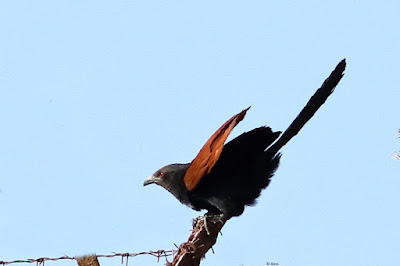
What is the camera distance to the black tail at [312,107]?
2990mm

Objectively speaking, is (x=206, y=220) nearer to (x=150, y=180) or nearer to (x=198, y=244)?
(x=198, y=244)

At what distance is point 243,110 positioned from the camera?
7.71 ft

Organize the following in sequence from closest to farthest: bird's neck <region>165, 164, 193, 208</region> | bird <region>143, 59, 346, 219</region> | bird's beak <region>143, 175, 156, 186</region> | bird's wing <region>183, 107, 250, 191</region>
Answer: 1. bird's wing <region>183, 107, 250, 191</region>
2. bird <region>143, 59, 346, 219</region>
3. bird's neck <region>165, 164, 193, 208</region>
4. bird's beak <region>143, 175, 156, 186</region>

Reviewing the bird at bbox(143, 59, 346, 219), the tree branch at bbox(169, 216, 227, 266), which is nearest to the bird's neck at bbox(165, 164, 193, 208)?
the bird at bbox(143, 59, 346, 219)

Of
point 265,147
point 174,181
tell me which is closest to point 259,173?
point 265,147

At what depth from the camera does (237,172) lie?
2.87 meters

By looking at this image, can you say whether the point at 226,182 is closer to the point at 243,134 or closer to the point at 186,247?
the point at 243,134

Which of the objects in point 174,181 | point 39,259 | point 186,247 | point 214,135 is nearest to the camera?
point 186,247

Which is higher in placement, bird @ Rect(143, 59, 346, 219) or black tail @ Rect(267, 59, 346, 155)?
black tail @ Rect(267, 59, 346, 155)

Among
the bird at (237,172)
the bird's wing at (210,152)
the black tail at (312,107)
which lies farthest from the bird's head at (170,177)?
the black tail at (312,107)

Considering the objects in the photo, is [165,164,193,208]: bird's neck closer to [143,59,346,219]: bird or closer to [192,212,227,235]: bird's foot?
[143,59,346,219]: bird

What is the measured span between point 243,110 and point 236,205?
1.98 feet

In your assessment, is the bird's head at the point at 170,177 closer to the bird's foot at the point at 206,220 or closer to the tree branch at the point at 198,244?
the bird's foot at the point at 206,220

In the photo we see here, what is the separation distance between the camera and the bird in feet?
9.18
